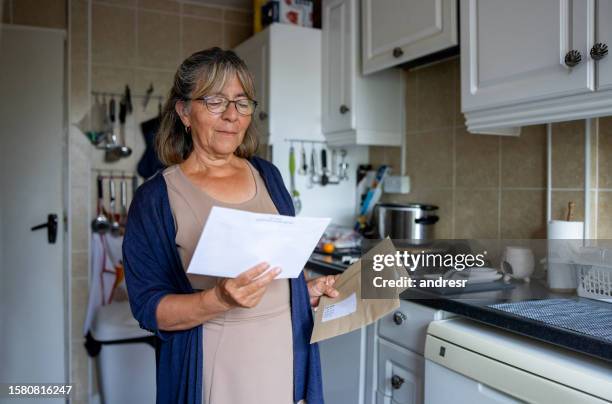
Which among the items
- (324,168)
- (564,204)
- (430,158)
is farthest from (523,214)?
(324,168)

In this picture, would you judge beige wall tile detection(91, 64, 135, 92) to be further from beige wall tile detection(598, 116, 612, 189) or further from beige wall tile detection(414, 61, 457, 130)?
beige wall tile detection(598, 116, 612, 189)

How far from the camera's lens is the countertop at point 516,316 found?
108 cm

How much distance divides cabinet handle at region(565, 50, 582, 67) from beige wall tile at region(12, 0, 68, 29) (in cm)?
240

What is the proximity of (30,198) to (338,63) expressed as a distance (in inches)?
65.8

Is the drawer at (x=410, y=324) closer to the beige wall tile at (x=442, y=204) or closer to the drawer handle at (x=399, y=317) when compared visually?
the drawer handle at (x=399, y=317)

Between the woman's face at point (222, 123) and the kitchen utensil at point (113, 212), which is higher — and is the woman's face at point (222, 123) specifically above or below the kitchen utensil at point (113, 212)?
above

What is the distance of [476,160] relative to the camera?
203cm

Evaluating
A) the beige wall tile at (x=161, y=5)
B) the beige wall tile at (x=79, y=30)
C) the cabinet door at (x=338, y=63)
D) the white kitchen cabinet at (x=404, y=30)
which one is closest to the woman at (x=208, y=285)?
the white kitchen cabinet at (x=404, y=30)

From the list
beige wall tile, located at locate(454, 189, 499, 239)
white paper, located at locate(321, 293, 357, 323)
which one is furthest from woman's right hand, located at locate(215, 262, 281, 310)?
beige wall tile, located at locate(454, 189, 499, 239)

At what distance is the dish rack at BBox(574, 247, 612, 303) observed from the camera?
1.34 m

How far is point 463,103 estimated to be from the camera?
5.44 feet

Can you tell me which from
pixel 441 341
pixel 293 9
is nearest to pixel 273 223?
pixel 441 341

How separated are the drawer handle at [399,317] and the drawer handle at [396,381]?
0.17 metres

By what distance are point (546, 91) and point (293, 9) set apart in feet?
4.97
